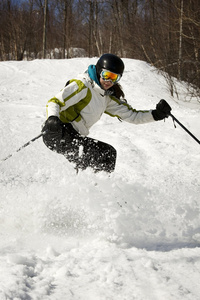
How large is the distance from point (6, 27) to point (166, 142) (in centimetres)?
1876

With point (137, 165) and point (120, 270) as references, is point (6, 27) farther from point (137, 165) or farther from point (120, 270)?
point (120, 270)

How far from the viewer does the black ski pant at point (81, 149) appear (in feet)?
10.4

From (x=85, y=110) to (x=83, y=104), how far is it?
7cm

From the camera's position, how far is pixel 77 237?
2676 millimetres

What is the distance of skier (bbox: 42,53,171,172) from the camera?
310cm

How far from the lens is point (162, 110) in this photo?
11.4 ft

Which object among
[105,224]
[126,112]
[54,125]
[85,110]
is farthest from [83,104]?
[105,224]

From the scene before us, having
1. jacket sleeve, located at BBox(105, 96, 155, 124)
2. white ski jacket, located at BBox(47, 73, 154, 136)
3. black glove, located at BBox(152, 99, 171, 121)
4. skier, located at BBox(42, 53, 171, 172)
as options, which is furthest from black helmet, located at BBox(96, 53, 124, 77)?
black glove, located at BBox(152, 99, 171, 121)

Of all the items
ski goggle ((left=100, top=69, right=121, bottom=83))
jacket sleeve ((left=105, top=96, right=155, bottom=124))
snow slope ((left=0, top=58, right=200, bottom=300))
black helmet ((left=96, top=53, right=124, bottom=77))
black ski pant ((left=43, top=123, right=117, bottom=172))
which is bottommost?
snow slope ((left=0, top=58, right=200, bottom=300))

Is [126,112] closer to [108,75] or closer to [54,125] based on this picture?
[108,75]

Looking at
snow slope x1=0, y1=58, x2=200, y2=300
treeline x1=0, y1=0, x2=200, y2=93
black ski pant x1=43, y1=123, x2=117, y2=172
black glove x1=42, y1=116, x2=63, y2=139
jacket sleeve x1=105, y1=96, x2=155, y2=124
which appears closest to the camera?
snow slope x1=0, y1=58, x2=200, y2=300

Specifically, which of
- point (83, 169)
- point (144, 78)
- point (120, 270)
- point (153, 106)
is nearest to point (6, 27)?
point (144, 78)

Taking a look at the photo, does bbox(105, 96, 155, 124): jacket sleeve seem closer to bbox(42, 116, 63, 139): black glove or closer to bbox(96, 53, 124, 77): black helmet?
bbox(96, 53, 124, 77): black helmet

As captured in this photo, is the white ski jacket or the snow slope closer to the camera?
the snow slope
